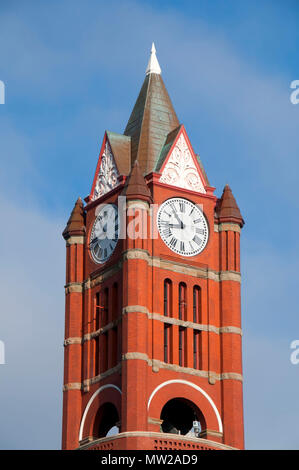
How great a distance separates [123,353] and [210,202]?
38.8 ft

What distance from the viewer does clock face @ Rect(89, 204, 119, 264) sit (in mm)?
103938

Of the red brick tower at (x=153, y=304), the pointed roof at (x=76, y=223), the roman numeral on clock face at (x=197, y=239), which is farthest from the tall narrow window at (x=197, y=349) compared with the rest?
the pointed roof at (x=76, y=223)

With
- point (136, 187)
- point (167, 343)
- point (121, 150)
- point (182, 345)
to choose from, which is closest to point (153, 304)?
point (167, 343)

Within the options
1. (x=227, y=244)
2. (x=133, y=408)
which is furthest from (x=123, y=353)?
(x=227, y=244)

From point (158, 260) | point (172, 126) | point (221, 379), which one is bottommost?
point (221, 379)

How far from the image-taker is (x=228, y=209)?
10600 cm

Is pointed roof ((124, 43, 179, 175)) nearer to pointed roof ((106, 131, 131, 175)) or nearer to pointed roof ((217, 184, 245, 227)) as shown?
pointed roof ((106, 131, 131, 175))

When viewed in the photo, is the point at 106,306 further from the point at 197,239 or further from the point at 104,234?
the point at 197,239

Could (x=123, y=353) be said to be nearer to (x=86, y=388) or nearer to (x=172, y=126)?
(x=86, y=388)

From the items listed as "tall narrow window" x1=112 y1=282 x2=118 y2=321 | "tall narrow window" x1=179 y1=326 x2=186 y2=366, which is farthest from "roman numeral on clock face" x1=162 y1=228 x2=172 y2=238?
"tall narrow window" x1=179 y1=326 x2=186 y2=366
